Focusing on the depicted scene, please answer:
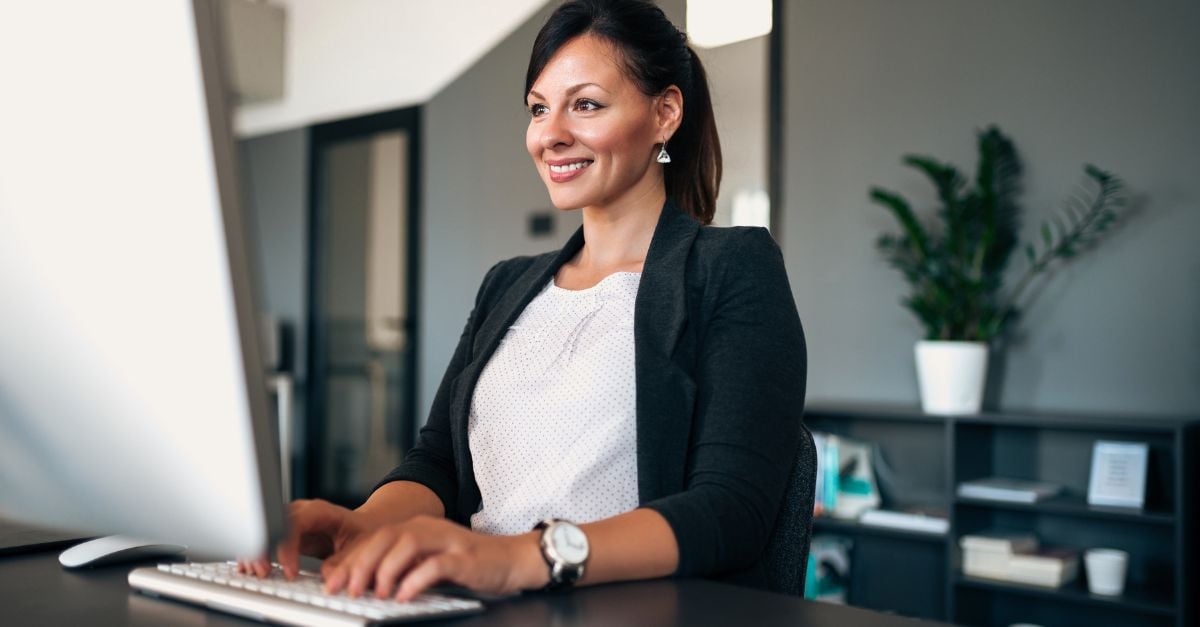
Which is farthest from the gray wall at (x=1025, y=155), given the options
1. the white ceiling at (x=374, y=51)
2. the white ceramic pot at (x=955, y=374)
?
the white ceiling at (x=374, y=51)

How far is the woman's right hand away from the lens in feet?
3.07

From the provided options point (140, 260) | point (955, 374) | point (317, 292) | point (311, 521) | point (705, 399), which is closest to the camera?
point (140, 260)

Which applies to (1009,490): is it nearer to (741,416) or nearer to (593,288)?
(593,288)

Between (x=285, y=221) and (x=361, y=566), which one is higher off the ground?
(x=285, y=221)

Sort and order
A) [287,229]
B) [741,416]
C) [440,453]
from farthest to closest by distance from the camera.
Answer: [287,229], [440,453], [741,416]

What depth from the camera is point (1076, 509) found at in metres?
2.90

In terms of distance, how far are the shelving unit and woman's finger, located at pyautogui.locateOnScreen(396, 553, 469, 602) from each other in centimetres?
259

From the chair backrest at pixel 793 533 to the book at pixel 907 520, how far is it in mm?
2162

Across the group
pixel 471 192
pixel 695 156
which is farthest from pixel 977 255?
pixel 471 192

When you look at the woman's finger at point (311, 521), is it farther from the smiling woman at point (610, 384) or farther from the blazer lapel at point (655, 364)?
the blazer lapel at point (655, 364)

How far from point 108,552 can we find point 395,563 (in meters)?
0.34

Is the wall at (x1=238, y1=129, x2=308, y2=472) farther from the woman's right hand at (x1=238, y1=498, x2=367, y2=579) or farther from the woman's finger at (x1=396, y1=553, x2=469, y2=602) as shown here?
the woman's finger at (x1=396, y1=553, x2=469, y2=602)

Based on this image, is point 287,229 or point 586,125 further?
point 287,229

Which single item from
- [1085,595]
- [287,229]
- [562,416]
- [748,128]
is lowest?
[1085,595]
